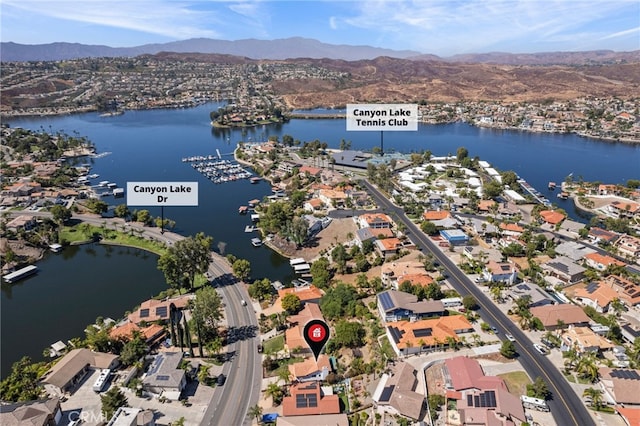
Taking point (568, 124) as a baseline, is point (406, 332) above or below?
below

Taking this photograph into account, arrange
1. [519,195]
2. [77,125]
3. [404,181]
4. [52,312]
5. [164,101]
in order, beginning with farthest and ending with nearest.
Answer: [164,101] < [77,125] < [404,181] < [519,195] < [52,312]

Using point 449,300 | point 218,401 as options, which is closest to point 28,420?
point 218,401

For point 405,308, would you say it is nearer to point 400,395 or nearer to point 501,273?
point 400,395

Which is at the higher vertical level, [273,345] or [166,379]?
[166,379]

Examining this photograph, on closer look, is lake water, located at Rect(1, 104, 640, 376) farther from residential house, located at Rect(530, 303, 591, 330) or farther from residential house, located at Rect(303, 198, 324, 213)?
residential house, located at Rect(530, 303, 591, 330)

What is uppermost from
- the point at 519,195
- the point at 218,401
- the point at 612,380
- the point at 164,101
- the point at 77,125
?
the point at 164,101

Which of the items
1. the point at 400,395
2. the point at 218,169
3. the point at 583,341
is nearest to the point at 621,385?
the point at 583,341

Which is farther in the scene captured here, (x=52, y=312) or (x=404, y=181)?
(x=404, y=181)

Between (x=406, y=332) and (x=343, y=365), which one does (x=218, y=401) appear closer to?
(x=343, y=365)
